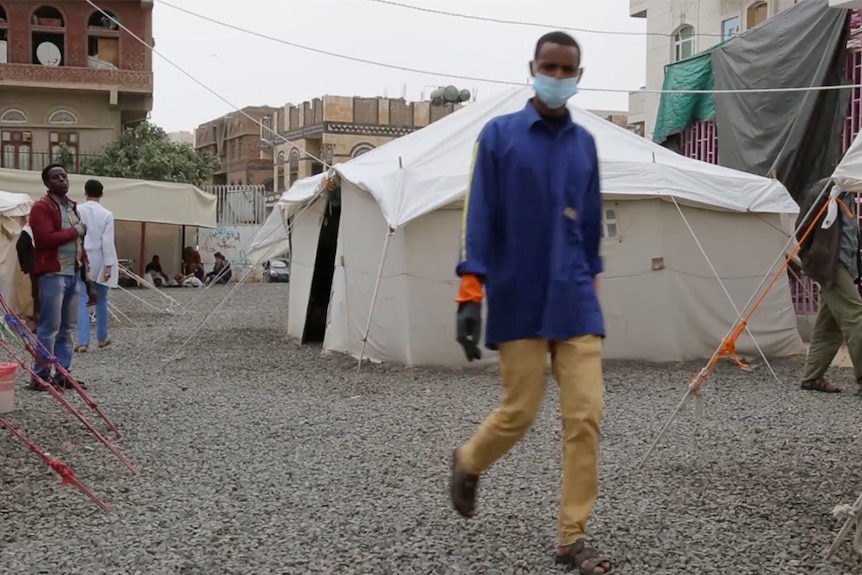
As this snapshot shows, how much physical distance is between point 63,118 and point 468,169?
1051 inches

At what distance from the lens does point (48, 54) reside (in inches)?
1277

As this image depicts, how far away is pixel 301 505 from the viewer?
4438 millimetres

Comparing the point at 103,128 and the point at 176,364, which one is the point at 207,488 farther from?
the point at 103,128

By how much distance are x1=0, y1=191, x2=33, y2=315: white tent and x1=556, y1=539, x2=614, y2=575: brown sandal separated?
11.1 meters

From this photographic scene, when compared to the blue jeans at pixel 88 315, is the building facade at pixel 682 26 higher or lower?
higher

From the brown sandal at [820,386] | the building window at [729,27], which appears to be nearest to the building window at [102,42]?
the building window at [729,27]

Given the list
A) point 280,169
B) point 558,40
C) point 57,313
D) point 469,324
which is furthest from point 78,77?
point 469,324

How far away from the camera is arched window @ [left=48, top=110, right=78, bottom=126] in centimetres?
3256

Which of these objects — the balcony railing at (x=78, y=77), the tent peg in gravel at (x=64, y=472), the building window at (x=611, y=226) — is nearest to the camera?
the tent peg in gravel at (x=64, y=472)

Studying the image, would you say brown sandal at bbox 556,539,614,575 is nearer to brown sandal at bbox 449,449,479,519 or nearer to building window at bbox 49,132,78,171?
brown sandal at bbox 449,449,479,519

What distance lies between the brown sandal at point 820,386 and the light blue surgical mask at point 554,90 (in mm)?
5347

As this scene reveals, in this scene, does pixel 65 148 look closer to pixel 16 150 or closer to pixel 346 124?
pixel 16 150

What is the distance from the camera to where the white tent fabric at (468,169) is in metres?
8.99

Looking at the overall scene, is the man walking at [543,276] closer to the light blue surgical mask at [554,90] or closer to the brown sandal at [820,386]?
the light blue surgical mask at [554,90]
